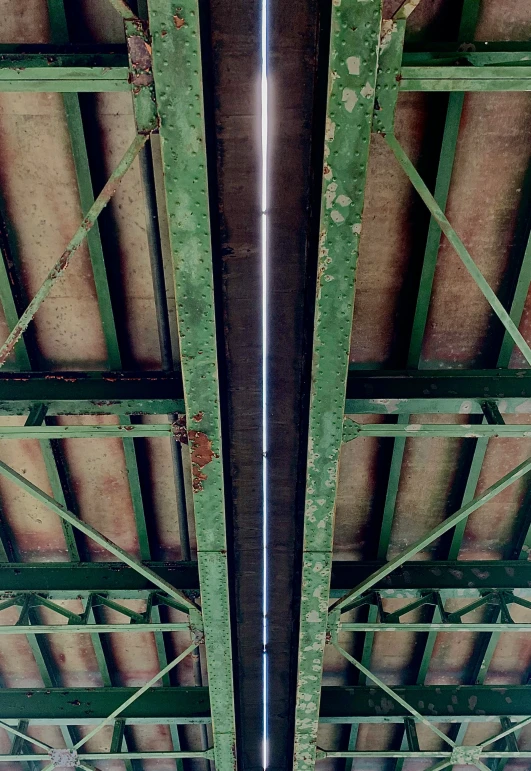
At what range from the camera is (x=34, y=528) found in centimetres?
920

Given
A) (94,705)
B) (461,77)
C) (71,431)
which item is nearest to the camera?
(461,77)

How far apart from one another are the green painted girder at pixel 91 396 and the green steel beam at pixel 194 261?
0.96 meters

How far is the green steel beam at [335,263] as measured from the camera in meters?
4.05

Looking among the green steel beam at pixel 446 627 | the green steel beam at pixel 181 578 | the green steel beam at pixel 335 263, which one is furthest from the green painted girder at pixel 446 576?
the green steel beam at pixel 335 263

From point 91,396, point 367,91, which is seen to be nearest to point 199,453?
point 91,396

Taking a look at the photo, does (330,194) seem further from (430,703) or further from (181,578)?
(430,703)

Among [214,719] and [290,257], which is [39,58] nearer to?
[290,257]

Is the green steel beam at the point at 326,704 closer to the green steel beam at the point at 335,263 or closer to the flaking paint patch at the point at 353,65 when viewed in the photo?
the green steel beam at the point at 335,263

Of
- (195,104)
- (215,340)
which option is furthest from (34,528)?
(195,104)

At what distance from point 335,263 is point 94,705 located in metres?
8.31

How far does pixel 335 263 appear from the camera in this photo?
4836 mm

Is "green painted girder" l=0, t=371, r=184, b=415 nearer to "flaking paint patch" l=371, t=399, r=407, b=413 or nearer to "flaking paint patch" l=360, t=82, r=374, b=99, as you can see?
"flaking paint patch" l=371, t=399, r=407, b=413

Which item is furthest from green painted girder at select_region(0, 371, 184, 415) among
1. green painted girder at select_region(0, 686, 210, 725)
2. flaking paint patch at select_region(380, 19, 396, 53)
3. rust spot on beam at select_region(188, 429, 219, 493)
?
green painted girder at select_region(0, 686, 210, 725)

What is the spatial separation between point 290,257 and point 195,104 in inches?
61.7
